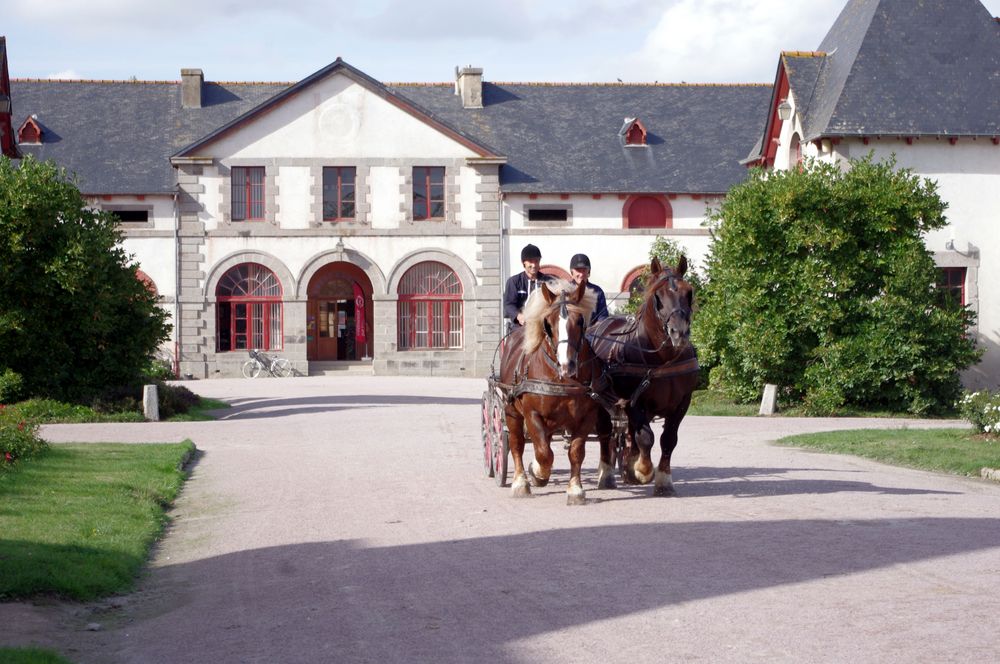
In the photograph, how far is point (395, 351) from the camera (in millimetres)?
41969

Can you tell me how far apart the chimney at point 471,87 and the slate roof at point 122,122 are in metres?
6.52

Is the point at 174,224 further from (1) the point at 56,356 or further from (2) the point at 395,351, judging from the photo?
(1) the point at 56,356

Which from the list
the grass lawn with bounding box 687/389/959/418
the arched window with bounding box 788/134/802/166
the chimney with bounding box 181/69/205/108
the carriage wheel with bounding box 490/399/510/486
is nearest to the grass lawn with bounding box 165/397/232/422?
the grass lawn with bounding box 687/389/959/418

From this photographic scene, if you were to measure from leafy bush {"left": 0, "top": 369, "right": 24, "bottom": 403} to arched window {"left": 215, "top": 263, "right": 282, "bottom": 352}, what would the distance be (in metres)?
18.6

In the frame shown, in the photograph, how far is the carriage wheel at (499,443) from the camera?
38.7 feet

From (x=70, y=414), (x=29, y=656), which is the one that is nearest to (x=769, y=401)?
(x=70, y=414)

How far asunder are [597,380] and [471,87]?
35.9 m

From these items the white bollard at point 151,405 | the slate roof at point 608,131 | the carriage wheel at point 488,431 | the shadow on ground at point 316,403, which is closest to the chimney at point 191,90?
the slate roof at point 608,131

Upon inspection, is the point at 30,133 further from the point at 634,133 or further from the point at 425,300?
the point at 634,133

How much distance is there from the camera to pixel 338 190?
41844 mm

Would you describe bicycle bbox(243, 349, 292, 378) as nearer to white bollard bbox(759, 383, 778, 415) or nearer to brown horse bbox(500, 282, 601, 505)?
white bollard bbox(759, 383, 778, 415)

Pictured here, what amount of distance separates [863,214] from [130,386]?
1425cm

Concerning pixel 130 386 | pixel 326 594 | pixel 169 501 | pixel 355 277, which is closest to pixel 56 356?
pixel 130 386

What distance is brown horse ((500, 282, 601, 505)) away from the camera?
10.4 metres
